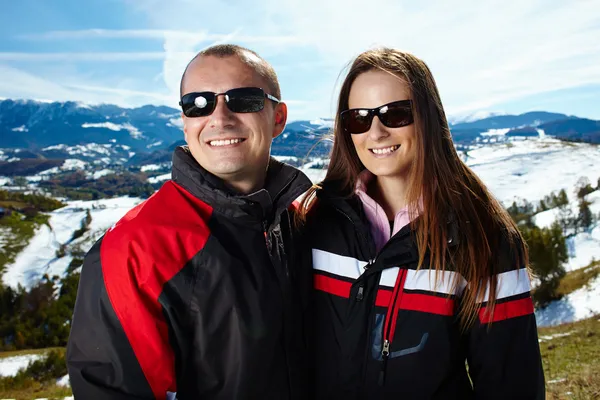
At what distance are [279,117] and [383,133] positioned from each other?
2.91ft

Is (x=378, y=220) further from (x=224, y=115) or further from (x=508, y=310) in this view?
(x=224, y=115)

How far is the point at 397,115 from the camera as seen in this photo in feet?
10.5

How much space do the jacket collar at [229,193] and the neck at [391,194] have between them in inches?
30.8

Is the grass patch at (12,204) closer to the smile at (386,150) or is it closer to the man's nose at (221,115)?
the man's nose at (221,115)

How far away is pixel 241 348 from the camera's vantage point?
2.57m

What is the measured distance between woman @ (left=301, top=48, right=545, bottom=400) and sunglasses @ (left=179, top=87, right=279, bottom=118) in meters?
0.81

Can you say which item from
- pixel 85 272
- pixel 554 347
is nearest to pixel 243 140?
pixel 85 272

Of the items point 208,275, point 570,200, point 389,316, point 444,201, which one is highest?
point 444,201

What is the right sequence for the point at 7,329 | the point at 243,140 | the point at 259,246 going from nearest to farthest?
the point at 259,246 → the point at 243,140 → the point at 7,329

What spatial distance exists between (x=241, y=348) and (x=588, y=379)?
24.4 ft

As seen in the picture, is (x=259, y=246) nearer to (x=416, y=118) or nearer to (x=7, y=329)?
(x=416, y=118)

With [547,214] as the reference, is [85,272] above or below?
above

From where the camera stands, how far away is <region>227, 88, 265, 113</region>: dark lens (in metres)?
3.02

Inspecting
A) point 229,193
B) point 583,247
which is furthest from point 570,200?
point 229,193
